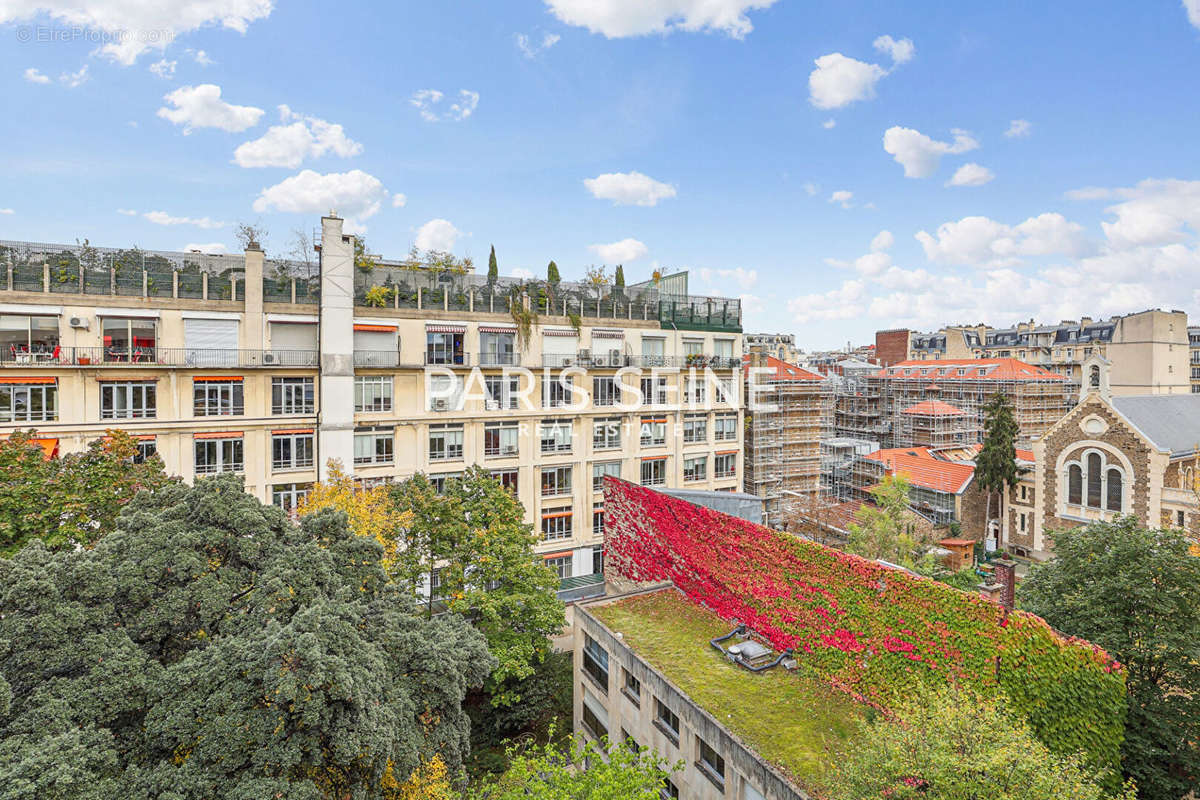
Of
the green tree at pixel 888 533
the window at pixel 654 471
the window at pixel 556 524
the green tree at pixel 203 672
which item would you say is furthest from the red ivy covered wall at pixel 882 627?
the window at pixel 654 471

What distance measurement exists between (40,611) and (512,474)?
2613cm

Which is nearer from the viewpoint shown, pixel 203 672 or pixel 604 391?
pixel 203 672

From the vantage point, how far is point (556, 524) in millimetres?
38281

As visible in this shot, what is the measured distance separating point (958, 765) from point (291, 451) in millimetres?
32241

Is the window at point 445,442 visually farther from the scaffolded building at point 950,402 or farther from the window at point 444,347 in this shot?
the scaffolded building at point 950,402

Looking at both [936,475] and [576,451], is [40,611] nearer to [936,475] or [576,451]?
[576,451]

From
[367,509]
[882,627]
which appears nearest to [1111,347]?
[882,627]

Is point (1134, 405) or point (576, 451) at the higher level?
point (1134, 405)

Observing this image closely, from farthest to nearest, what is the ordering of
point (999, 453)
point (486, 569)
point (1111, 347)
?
1. point (1111, 347)
2. point (999, 453)
3. point (486, 569)

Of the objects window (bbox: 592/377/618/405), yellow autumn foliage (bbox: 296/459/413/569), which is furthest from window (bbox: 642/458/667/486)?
yellow autumn foliage (bbox: 296/459/413/569)

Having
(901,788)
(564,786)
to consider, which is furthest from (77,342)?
(901,788)

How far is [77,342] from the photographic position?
28719 mm

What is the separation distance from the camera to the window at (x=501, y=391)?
36.4 m

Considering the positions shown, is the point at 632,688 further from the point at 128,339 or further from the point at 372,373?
the point at 128,339
